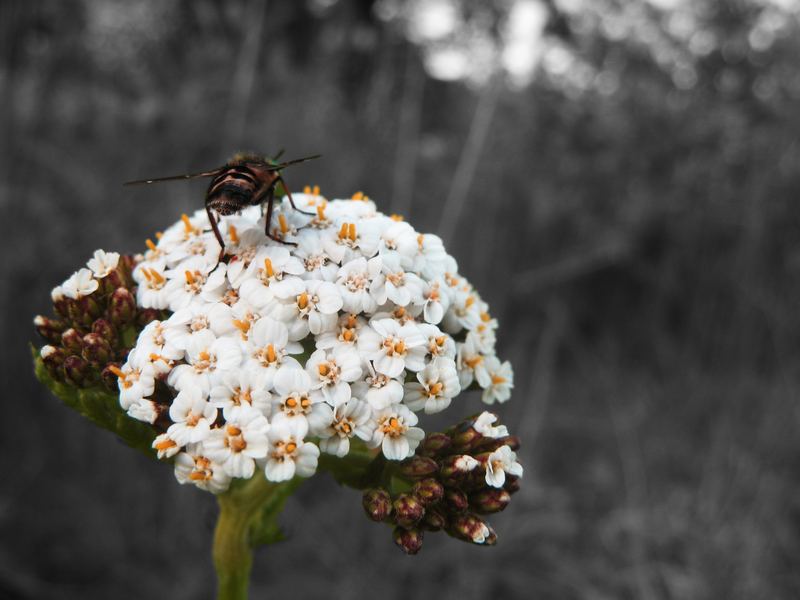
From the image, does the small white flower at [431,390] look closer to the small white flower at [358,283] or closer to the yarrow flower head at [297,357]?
the yarrow flower head at [297,357]

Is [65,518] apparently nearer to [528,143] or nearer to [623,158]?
[528,143]

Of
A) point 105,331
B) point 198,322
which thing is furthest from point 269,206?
point 105,331

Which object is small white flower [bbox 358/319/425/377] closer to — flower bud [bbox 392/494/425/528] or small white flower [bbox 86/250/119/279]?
flower bud [bbox 392/494/425/528]

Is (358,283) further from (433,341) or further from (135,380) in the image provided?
(135,380)

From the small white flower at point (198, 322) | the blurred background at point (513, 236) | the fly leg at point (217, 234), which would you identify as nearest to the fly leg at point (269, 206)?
the fly leg at point (217, 234)

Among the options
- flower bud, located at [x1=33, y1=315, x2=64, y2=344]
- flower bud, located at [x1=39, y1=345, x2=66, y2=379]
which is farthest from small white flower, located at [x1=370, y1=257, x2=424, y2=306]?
flower bud, located at [x1=33, y1=315, x2=64, y2=344]

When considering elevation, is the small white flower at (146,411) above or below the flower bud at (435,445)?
below
